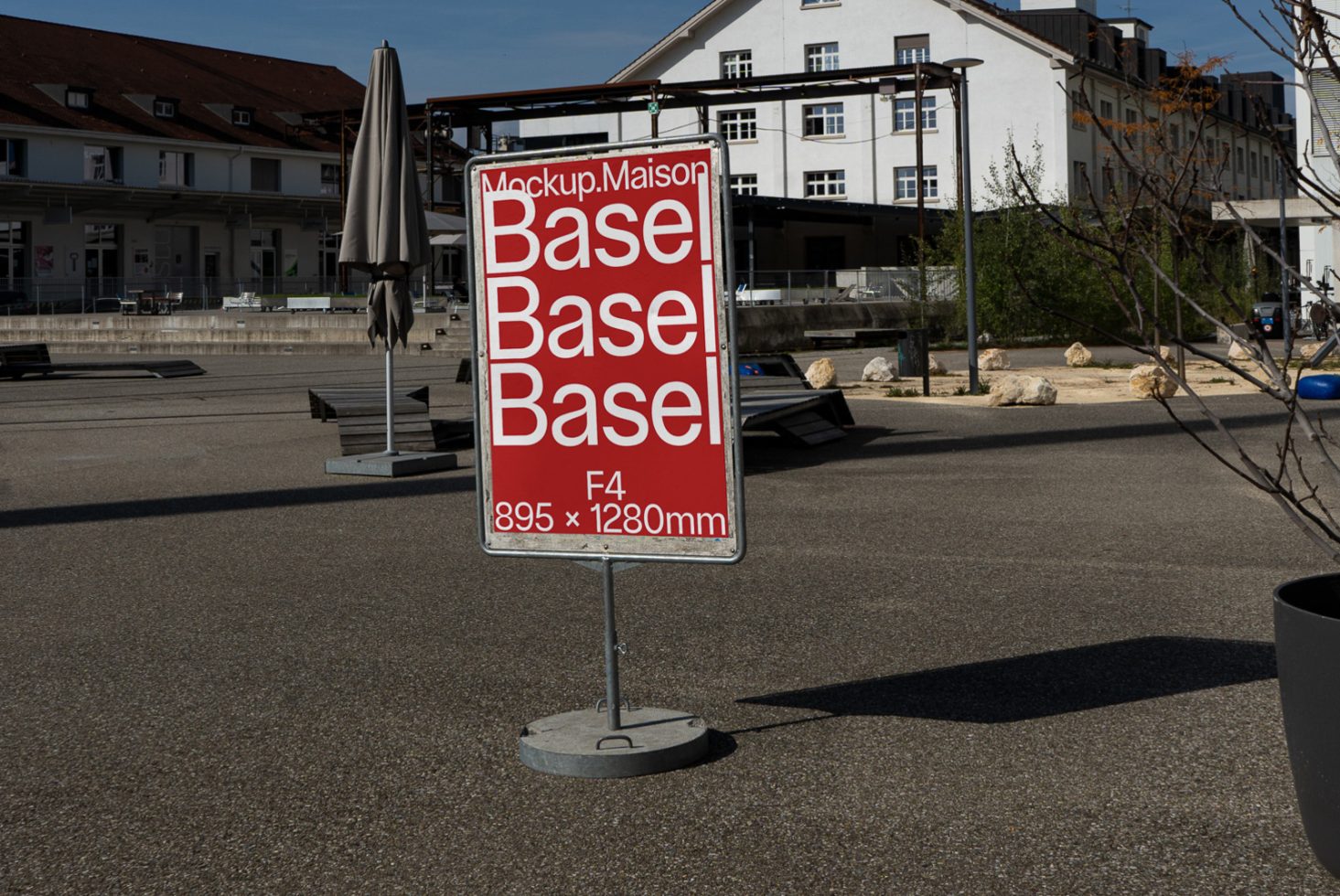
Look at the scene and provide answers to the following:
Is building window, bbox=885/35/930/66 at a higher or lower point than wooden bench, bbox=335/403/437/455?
higher

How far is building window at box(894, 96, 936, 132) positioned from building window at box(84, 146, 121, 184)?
29.8 meters

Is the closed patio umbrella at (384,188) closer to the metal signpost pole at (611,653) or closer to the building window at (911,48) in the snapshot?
the metal signpost pole at (611,653)

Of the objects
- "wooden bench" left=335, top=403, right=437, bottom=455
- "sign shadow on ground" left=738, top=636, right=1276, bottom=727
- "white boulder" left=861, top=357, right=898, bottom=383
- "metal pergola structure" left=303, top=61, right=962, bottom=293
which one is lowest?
"sign shadow on ground" left=738, top=636, right=1276, bottom=727

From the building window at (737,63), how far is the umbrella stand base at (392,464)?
53.3 metres

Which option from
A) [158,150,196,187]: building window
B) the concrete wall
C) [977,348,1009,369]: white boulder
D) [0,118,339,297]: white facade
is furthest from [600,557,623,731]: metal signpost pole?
[158,150,196,187]: building window

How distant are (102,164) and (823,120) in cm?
2768

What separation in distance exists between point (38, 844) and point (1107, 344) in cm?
3129

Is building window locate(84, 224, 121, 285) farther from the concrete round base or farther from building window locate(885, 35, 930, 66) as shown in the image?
the concrete round base

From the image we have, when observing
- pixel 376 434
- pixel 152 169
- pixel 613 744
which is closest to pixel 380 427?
pixel 376 434

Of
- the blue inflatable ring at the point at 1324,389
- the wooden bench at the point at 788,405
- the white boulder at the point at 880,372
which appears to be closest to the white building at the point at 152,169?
the white boulder at the point at 880,372

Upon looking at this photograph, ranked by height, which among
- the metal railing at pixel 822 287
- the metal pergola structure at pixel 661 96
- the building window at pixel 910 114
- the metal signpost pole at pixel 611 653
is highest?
the building window at pixel 910 114

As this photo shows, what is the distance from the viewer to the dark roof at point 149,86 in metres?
61.7

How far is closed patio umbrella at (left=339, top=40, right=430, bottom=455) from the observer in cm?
1131

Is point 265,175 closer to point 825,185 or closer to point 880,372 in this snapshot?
point 825,185
